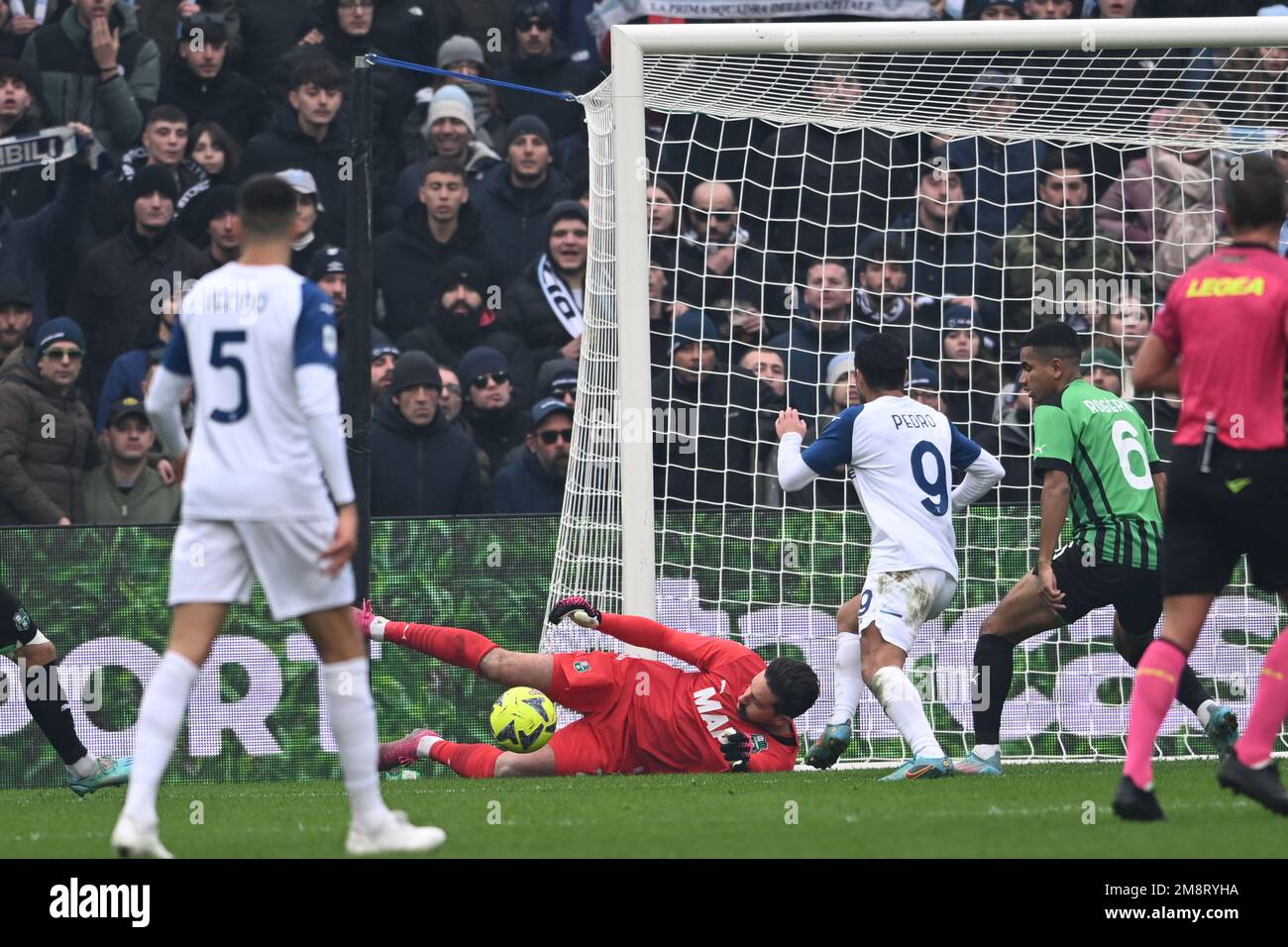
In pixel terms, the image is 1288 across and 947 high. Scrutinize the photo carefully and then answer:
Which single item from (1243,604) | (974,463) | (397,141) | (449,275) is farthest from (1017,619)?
(397,141)

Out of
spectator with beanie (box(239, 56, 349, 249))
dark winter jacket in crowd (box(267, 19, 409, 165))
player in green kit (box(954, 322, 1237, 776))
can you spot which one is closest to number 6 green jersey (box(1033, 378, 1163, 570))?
player in green kit (box(954, 322, 1237, 776))

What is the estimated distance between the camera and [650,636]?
9.22 metres

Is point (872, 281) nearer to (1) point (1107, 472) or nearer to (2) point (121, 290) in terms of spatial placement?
(1) point (1107, 472)

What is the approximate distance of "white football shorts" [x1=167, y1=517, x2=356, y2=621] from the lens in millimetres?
5598

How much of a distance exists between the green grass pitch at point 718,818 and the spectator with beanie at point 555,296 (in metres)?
4.12

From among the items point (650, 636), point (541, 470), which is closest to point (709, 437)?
point (541, 470)

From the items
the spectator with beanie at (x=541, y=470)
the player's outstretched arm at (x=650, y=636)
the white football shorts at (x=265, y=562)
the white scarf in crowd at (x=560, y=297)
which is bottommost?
the player's outstretched arm at (x=650, y=636)

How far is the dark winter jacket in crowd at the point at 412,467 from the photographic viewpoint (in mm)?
11273

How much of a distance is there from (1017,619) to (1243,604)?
2333mm

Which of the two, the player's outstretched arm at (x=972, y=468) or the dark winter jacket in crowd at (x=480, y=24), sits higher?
the dark winter jacket in crowd at (x=480, y=24)

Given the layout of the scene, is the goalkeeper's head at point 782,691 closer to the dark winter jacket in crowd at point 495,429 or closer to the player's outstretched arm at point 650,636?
the player's outstretched arm at point 650,636

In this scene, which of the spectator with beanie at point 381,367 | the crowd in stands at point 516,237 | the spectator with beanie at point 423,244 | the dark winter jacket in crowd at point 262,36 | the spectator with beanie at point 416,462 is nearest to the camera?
the crowd in stands at point 516,237

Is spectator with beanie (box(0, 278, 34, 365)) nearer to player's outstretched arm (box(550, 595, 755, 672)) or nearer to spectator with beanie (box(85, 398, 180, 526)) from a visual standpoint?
spectator with beanie (box(85, 398, 180, 526))

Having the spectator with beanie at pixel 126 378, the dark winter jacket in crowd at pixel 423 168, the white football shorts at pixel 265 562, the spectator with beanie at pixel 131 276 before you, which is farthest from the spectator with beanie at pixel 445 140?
the white football shorts at pixel 265 562
